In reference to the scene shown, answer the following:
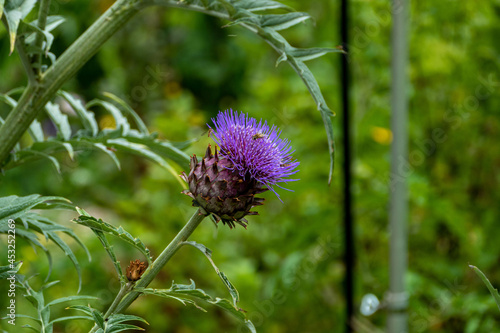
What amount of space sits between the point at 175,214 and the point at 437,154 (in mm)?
768

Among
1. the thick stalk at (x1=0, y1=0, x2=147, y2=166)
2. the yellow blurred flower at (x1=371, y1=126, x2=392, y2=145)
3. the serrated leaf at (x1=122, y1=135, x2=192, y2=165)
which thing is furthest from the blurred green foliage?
the thick stalk at (x1=0, y1=0, x2=147, y2=166)

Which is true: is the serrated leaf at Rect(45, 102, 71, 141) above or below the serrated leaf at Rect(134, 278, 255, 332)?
above

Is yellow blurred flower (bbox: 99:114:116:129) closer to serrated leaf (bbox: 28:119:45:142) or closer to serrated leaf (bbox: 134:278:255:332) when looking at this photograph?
serrated leaf (bbox: 28:119:45:142)

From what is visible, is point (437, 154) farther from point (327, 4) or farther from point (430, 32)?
point (327, 4)

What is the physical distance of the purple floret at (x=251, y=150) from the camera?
49 centimetres

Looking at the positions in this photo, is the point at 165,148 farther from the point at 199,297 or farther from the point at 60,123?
the point at 199,297

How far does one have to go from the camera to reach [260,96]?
1784mm

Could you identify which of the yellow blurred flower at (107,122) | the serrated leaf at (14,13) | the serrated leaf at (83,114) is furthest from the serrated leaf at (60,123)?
the yellow blurred flower at (107,122)

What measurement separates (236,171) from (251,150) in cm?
2

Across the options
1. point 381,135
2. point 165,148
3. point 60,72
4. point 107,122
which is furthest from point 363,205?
point 107,122

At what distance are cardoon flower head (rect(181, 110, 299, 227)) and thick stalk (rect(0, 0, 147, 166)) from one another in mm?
142

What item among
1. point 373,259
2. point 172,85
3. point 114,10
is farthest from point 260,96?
point 114,10

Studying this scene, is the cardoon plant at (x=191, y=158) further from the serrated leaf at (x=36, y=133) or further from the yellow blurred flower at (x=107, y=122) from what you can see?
the yellow blurred flower at (x=107, y=122)

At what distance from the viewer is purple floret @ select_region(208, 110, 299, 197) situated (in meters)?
0.49
